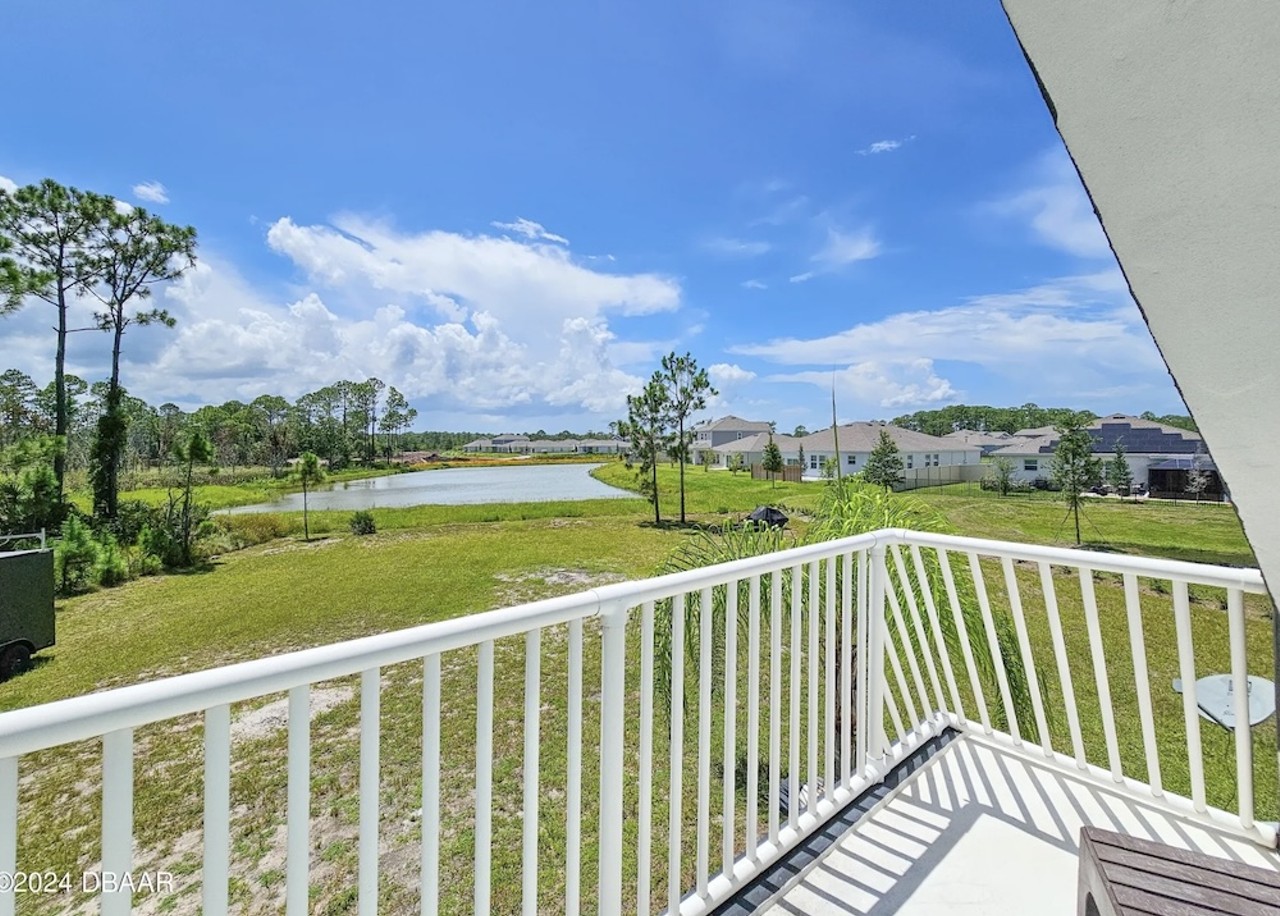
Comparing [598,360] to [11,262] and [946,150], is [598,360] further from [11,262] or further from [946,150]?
[11,262]

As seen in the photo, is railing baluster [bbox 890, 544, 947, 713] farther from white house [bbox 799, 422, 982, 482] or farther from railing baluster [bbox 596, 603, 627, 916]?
white house [bbox 799, 422, 982, 482]

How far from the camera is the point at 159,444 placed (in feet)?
46.4

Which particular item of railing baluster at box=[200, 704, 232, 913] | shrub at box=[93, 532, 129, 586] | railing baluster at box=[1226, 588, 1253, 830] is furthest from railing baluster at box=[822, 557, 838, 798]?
shrub at box=[93, 532, 129, 586]

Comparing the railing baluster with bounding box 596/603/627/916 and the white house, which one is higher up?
the white house

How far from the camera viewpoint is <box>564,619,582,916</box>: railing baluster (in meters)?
1.04

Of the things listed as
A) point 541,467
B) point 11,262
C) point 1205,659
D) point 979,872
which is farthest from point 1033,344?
point 541,467

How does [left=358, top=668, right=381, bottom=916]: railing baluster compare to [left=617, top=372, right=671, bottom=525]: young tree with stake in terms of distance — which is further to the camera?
[left=617, top=372, right=671, bottom=525]: young tree with stake

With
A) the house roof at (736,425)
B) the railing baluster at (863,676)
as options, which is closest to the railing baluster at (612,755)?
the railing baluster at (863,676)

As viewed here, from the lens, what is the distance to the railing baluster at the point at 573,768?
3.42ft

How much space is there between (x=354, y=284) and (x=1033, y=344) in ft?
69.2

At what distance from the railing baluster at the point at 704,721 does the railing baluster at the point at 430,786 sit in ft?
1.98

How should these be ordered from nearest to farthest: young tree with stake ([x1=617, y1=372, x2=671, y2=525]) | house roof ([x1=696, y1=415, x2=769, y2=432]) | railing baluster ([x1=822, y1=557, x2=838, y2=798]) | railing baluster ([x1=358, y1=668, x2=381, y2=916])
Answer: railing baluster ([x1=358, y1=668, x2=381, y2=916]) < railing baluster ([x1=822, y1=557, x2=838, y2=798]) < young tree with stake ([x1=617, y1=372, x2=671, y2=525]) < house roof ([x1=696, y1=415, x2=769, y2=432])

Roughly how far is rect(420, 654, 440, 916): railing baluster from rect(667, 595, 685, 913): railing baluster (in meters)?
0.51

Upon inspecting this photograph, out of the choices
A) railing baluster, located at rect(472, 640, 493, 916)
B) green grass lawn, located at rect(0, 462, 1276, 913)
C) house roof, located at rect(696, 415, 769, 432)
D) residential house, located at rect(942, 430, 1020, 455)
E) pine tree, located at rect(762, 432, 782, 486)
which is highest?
house roof, located at rect(696, 415, 769, 432)
